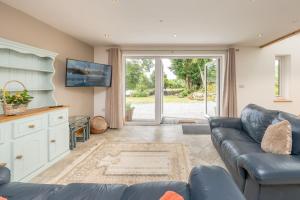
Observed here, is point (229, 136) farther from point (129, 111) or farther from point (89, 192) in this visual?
point (129, 111)

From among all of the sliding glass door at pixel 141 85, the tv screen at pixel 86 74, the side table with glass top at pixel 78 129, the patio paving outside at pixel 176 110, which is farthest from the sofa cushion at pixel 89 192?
the patio paving outside at pixel 176 110

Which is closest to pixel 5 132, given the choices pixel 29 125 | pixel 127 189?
pixel 29 125

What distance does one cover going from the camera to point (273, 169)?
1759mm

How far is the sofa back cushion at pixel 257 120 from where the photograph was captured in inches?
114

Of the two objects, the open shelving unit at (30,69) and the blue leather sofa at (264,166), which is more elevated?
the open shelving unit at (30,69)

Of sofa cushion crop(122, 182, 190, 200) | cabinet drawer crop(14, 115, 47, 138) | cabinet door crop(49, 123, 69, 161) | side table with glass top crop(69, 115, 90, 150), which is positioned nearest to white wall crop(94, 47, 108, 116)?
side table with glass top crop(69, 115, 90, 150)

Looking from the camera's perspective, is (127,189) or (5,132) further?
(5,132)

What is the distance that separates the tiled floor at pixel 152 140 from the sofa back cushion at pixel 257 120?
0.69m

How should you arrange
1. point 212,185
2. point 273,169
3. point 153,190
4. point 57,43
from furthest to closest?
point 57,43 < point 273,169 < point 153,190 < point 212,185

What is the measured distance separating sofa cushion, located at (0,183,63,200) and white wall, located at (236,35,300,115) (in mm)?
5920

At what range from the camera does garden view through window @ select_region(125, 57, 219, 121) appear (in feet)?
21.6

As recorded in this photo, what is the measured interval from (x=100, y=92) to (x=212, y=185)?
5635 mm

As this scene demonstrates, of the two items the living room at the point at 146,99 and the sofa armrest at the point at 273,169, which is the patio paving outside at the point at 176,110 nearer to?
the living room at the point at 146,99

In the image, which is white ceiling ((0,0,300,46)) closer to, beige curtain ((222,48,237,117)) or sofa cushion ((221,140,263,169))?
beige curtain ((222,48,237,117))
